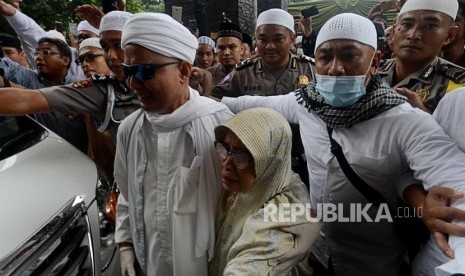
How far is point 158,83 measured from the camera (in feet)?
4.81

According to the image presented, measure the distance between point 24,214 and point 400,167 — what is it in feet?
5.05

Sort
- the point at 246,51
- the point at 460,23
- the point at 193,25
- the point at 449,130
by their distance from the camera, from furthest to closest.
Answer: the point at 193,25, the point at 246,51, the point at 460,23, the point at 449,130

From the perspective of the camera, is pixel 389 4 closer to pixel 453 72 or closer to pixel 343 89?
pixel 453 72

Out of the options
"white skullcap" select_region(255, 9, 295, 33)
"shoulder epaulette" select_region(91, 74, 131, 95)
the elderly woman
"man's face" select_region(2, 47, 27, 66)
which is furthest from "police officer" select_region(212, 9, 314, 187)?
"man's face" select_region(2, 47, 27, 66)

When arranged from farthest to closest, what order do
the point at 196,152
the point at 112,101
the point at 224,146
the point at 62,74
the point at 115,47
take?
the point at 62,74
the point at 115,47
the point at 112,101
the point at 196,152
the point at 224,146

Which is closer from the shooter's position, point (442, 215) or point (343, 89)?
point (442, 215)

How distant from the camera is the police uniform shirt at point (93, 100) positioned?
5.98ft

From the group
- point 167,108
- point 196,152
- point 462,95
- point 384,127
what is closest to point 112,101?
point 167,108

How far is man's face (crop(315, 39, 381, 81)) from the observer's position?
1.66 metres

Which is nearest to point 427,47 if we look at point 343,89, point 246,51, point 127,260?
point 343,89

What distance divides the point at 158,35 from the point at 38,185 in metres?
0.86

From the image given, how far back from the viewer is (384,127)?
151 centimetres

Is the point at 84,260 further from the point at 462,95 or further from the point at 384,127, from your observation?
the point at 462,95
